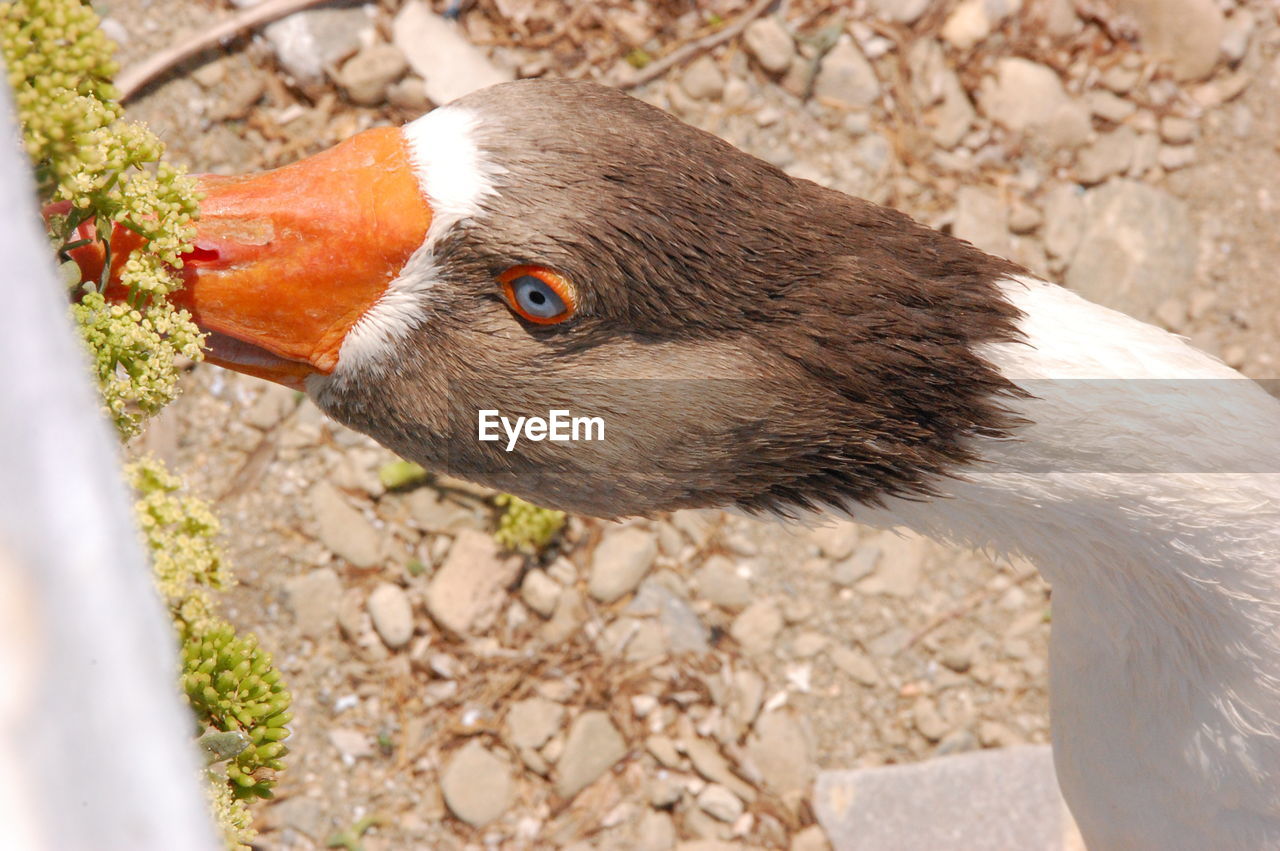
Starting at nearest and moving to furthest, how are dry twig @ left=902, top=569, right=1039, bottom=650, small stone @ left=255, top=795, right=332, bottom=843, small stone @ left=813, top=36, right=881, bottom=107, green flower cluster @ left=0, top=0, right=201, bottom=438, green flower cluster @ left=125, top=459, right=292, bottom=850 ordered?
green flower cluster @ left=0, top=0, right=201, bottom=438, green flower cluster @ left=125, top=459, right=292, bottom=850, small stone @ left=255, top=795, right=332, bottom=843, dry twig @ left=902, top=569, right=1039, bottom=650, small stone @ left=813, top=36, right=881, bottom=107

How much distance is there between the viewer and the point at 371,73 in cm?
417

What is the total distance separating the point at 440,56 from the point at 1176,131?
10.1ft

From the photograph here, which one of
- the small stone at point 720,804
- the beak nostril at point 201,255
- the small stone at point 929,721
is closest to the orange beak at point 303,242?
the beak nostril at point 201,255

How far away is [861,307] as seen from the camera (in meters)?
1.83

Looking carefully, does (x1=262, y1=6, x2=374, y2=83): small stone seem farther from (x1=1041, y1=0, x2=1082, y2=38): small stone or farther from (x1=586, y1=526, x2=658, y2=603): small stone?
(x1=1041, y1=0, x2=1082, y2=38): small stone

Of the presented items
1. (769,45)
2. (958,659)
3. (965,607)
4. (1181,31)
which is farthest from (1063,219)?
(958,659)

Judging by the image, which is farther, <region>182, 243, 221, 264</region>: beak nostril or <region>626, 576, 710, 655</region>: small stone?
<region>626, 576, 710, 655</region>: small stone

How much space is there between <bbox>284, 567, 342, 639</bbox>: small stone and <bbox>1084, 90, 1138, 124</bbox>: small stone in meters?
3.60

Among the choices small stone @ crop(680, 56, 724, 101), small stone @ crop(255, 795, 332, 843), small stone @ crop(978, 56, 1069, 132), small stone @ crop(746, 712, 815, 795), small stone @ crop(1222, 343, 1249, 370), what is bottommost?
small stone @ crop(255, 795, 332, 843)

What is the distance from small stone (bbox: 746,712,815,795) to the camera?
3.66m

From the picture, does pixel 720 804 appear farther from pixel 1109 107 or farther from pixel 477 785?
pixel 1109 107

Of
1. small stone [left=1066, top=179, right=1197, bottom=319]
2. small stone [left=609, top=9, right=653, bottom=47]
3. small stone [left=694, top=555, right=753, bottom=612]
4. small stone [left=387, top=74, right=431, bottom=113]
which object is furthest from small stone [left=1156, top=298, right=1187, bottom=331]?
small stone [left=387, top=74, right=431, bottom=113]

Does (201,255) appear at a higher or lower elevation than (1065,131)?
higher

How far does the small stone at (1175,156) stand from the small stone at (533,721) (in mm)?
3356
